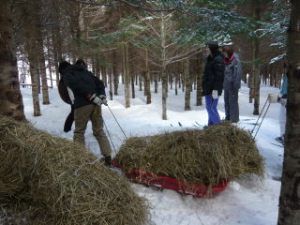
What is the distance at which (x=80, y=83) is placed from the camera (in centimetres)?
596

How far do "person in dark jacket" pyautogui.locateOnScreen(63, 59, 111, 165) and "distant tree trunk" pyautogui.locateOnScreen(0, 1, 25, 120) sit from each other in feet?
2.84

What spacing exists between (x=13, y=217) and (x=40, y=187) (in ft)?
1.24

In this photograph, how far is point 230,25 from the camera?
29.2ft

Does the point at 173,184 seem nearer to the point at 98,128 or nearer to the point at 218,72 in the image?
the point at 98,128

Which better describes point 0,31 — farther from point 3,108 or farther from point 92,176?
point 92,176

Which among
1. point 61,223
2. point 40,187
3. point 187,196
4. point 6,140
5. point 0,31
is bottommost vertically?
point 187,196

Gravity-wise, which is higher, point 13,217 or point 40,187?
point 40,187

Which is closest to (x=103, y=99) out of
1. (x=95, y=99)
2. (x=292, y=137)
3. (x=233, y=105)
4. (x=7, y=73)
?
(x=95, y=99)

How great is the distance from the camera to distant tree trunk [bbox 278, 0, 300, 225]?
3473 mm

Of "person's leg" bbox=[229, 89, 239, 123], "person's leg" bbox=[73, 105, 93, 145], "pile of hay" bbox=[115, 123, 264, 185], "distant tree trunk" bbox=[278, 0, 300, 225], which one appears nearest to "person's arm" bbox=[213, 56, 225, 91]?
"person's leg" bbox=[229, 89, 239, 123]

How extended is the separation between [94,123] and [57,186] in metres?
2.74

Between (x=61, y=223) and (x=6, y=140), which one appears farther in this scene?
(x=6, y=140)

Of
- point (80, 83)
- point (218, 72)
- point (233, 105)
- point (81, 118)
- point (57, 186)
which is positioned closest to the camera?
point (57, 186)

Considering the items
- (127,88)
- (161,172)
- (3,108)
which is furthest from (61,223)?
(127,88)
